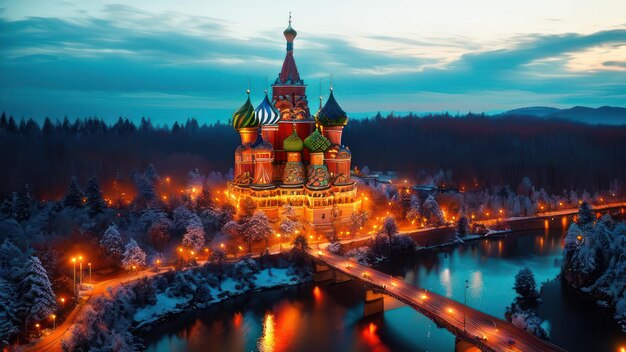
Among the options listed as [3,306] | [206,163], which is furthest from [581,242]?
[206,163]

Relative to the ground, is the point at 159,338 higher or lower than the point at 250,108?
lower

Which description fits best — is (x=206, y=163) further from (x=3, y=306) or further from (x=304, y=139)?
(x=3, y=306)

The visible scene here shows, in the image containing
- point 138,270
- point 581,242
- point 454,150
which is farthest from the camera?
point 454,150

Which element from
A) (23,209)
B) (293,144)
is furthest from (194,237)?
(23,209)

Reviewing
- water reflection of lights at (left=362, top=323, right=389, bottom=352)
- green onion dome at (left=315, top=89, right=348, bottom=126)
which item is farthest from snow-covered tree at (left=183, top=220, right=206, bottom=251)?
green onion dome at (left=315, top=89, right=348, bottom=126)

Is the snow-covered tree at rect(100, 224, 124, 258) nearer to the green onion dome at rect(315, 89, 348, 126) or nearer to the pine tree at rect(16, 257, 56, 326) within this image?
the pine tree at rect(16, 257, 56, 326)

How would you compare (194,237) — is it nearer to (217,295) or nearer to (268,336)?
(217,295)

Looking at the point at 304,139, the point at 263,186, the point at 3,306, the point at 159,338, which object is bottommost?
the point at 159,338
